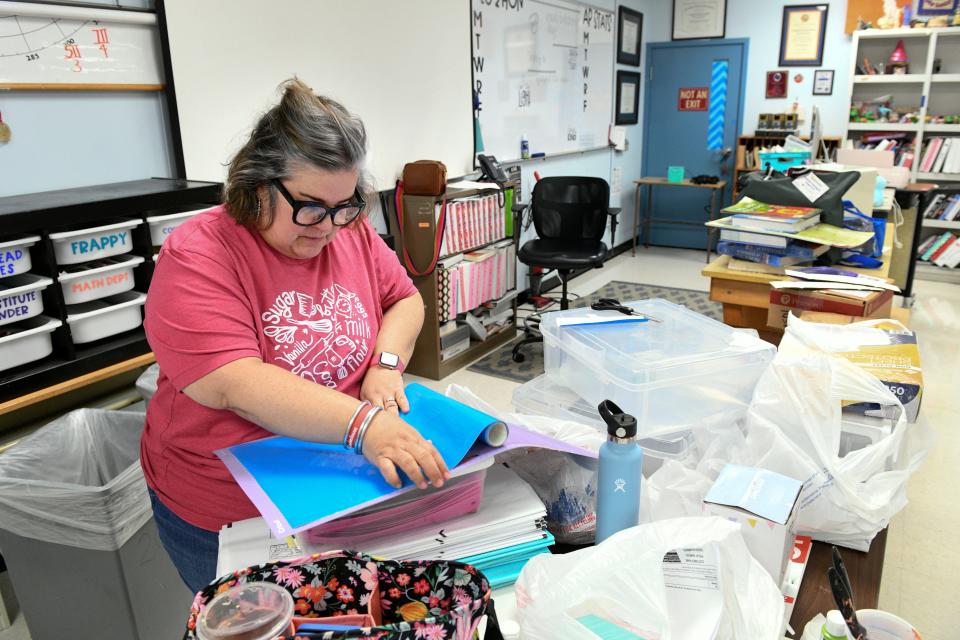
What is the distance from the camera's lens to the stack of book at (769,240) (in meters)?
2.64

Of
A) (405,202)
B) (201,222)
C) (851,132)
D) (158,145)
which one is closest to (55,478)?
(201,222)

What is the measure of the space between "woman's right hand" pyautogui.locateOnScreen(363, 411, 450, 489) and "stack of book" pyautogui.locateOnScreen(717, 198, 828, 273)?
2.17 metres

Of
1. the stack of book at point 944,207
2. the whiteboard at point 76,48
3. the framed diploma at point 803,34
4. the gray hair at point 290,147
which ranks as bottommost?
the stack of book at point 944,207

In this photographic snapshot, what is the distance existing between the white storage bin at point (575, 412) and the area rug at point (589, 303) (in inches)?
79.6

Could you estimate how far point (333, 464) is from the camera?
0.98 metres

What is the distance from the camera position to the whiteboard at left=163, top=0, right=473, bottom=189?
102 inches

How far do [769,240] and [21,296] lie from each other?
2567 millimetres

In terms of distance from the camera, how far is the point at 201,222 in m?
1.08

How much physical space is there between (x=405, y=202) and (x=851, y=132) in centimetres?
447

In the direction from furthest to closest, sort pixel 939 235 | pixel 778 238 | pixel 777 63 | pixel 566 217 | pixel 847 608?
pixel 777 63
pixel 939 235
pixel 566 217
pixel 778 238
pixel 847 608

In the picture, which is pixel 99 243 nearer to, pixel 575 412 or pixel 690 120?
pixel 575 412

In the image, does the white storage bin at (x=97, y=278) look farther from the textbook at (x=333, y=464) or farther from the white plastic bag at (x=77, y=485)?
the textbook at (x=333, y=464)

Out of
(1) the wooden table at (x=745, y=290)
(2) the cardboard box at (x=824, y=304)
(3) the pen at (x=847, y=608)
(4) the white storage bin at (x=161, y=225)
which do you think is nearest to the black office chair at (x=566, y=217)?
(1) the wooden table at (x=745, y=290)

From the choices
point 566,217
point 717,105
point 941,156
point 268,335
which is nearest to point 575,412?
point 268,335
